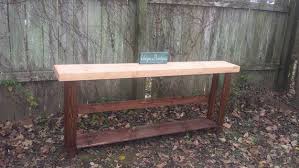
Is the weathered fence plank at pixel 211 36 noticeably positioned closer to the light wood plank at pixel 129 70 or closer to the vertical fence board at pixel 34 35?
the light wood plank at pixel 129 70

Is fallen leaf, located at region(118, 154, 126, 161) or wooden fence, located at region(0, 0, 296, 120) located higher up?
wooden fence, located at region(0, 0, 296, 120)

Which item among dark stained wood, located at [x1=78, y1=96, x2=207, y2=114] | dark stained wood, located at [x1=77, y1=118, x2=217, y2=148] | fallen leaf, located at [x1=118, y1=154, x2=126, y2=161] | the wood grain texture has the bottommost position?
fallen leaf, located at [x1=118, y1=154, x2=126, y2=161]

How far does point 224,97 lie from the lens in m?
3.86

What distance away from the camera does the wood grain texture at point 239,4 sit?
14.3 ft

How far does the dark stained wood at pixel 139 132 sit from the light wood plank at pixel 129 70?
0.75 m

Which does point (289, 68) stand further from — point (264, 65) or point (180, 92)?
point (180, 92)

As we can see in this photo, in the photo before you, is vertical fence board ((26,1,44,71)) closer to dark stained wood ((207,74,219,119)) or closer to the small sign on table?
the small sign on table

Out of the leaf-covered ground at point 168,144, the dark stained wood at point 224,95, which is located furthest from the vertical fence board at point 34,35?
the dark stained wood at point 224,95

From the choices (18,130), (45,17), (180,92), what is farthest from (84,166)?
(180,92)

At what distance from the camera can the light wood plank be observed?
2891 mm

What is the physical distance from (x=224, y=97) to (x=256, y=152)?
0.74 meters

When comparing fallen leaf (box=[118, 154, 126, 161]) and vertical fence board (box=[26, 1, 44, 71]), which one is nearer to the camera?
fallen leaf (box=[118, 154, 126, 161])

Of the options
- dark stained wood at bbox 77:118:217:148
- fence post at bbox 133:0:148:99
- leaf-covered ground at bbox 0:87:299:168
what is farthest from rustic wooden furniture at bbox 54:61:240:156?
fence post at bbox 133:0:148:99

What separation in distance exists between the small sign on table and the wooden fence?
0.79m
